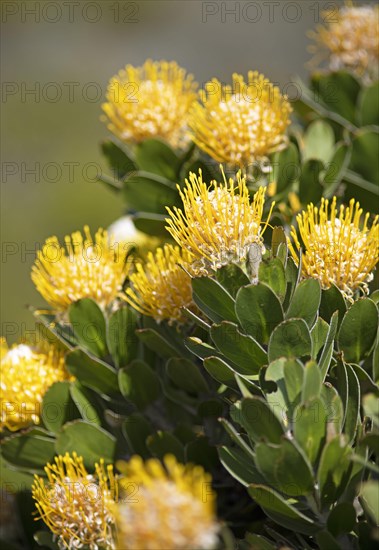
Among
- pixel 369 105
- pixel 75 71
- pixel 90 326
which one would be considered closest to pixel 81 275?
pixel 90 326

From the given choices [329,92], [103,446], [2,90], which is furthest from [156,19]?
[103,446]

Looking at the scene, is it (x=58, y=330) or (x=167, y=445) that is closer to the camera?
(x=167, y=445)

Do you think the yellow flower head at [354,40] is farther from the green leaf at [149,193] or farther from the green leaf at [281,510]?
the green leaf at [281,510]

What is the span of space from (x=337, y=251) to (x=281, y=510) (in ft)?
1.15

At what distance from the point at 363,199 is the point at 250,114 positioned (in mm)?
233

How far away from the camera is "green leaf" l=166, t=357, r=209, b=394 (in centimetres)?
117

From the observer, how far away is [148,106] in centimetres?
155

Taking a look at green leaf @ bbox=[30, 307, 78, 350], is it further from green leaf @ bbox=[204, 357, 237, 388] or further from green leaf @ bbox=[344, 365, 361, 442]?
green leaf @ bbox=[344, 365, 361, 442]

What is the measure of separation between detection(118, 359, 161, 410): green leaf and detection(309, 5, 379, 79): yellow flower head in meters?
0.86

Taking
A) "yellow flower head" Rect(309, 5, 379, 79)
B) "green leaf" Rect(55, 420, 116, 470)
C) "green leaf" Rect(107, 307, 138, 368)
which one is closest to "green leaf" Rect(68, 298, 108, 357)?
"green leaf" Rect(107, 307, 138, 368)

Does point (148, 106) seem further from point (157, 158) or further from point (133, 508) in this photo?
point (133, 508)

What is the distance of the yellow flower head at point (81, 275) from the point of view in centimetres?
137

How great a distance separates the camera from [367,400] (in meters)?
0.88

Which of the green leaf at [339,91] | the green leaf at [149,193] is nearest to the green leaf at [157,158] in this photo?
the green leaf at [149,193]
